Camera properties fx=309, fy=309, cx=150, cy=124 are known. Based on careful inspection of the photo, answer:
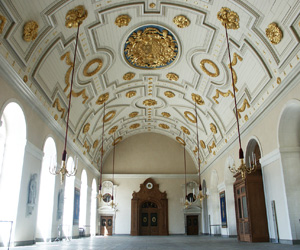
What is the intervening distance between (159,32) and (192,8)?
2.01 metres

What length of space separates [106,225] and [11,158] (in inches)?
621

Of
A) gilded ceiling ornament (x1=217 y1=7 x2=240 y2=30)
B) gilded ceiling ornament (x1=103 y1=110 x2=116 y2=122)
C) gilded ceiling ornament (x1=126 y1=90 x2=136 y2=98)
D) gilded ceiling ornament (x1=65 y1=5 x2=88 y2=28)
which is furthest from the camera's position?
gilded ceiling ornament (x1=103 y1=110 x2=116 y2=122)

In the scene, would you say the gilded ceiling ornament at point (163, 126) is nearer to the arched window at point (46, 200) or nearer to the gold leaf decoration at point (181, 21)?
the arched window at point (46, 200)

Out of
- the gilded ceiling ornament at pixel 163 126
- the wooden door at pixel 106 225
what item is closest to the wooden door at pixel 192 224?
the wooden door at pixel 106 225

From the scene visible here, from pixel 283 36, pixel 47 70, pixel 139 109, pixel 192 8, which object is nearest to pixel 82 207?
pixel 139 109

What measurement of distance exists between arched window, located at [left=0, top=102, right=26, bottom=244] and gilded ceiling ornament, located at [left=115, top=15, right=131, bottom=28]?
4.89m

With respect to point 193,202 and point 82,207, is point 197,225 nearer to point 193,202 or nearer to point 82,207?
point 193,202

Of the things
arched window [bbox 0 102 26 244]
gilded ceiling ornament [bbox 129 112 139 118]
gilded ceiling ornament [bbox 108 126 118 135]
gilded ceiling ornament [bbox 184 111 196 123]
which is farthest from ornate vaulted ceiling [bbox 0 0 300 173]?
gilded ceiling ornament [bbox 108 126 118 135]

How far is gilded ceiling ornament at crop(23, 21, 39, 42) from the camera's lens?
9.39m

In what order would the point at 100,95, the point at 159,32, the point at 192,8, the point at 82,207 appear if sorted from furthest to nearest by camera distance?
A: the point at 82,207 → the point at 100,95 → the point at 159,32 → the point at 192,8

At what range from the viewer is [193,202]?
24.7 meters

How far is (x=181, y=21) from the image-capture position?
11898mm

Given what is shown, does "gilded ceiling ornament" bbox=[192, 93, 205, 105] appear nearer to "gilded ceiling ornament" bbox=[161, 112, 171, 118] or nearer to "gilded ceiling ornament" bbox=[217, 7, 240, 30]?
"gilded ceiling ornament" bbox=[161, 112, 171, 118]

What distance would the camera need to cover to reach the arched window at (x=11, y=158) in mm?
9898
